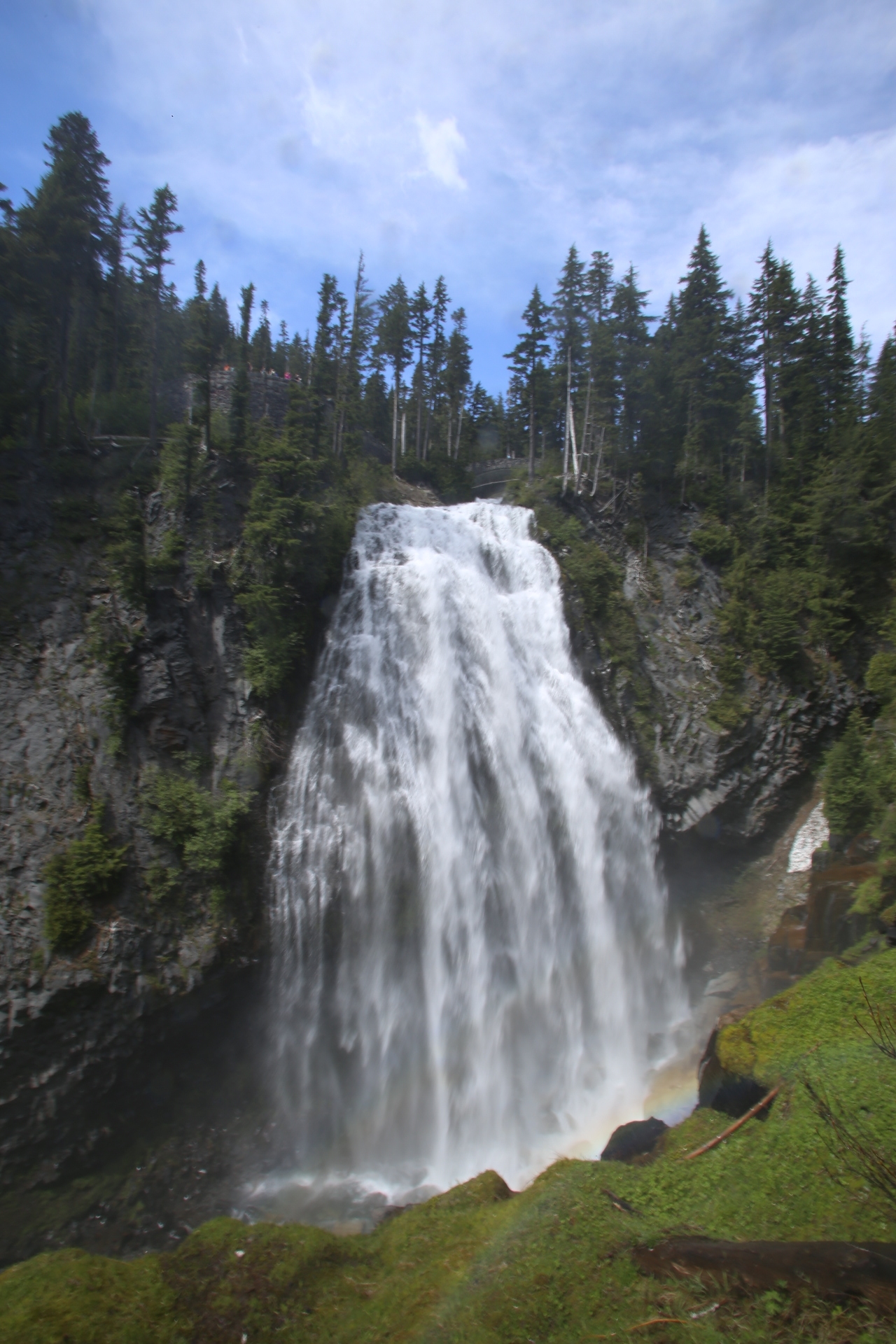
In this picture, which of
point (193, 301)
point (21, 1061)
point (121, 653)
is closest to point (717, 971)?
point (21, 1061)

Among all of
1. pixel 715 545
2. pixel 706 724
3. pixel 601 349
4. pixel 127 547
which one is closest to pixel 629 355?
pixel 601 349

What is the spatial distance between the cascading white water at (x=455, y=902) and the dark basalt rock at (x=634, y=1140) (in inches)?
107

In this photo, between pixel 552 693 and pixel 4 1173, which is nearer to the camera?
pixel 4 1173

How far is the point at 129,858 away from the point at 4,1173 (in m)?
5.48

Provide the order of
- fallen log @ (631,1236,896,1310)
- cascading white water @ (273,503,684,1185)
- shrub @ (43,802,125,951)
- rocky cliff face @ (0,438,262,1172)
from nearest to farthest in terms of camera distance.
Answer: fallen log @ (631,1236,896,1310)
rocky cliff face @ (0,438,262,1172)
shrub @ (43,802,125,951)
cascading white water @ (273,503,684,1185)

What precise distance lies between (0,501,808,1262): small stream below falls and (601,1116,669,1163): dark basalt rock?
241 centimetres

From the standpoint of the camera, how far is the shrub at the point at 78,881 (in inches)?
501

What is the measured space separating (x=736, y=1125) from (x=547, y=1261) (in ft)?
12.3

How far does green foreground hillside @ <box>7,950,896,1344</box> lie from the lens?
19.9ft

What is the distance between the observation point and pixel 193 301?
44.4 m

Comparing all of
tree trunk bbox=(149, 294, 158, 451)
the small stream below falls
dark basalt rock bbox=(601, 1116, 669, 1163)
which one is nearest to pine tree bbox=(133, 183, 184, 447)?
tree trunk bbox=(149, 294, 158, 451)

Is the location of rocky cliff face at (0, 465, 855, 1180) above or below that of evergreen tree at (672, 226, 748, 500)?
below

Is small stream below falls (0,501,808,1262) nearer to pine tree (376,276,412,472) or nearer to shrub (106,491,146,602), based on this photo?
shrub (106,491,146,602)

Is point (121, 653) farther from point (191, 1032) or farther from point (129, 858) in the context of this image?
point (191, 1032)
